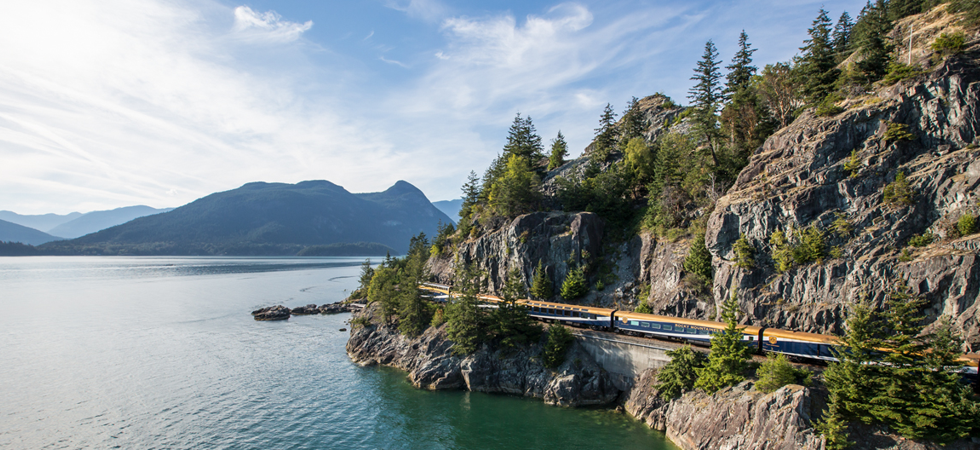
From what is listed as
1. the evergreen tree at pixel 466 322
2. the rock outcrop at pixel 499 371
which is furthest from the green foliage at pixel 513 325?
the evergreen tree at pixel 466 322

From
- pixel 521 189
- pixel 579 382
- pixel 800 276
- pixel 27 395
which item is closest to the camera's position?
pixel 800 276

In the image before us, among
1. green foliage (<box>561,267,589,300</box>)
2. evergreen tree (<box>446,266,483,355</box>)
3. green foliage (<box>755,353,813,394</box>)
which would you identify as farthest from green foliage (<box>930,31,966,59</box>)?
evergreen tree (<box>446,266,483,355</box>)

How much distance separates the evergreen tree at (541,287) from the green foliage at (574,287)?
2.35 m

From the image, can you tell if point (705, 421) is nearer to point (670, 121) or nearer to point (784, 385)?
point (784, 385)

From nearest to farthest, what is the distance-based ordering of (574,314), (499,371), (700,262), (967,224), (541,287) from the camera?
(967,224)
(700,262)
(499,371)
(574,314)
(541,287)

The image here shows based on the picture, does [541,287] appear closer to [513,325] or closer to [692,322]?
[513,325]

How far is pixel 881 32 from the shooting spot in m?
47.3

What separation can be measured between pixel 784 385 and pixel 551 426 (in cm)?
1943

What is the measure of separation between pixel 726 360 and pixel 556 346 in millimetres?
16525

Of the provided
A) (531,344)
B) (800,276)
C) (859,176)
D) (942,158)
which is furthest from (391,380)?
(942,158)

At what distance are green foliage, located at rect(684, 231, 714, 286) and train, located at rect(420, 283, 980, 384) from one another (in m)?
7.95

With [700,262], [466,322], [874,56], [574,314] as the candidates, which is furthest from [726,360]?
[874,56]

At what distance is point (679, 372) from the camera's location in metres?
36.1

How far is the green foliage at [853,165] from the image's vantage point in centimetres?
3709
